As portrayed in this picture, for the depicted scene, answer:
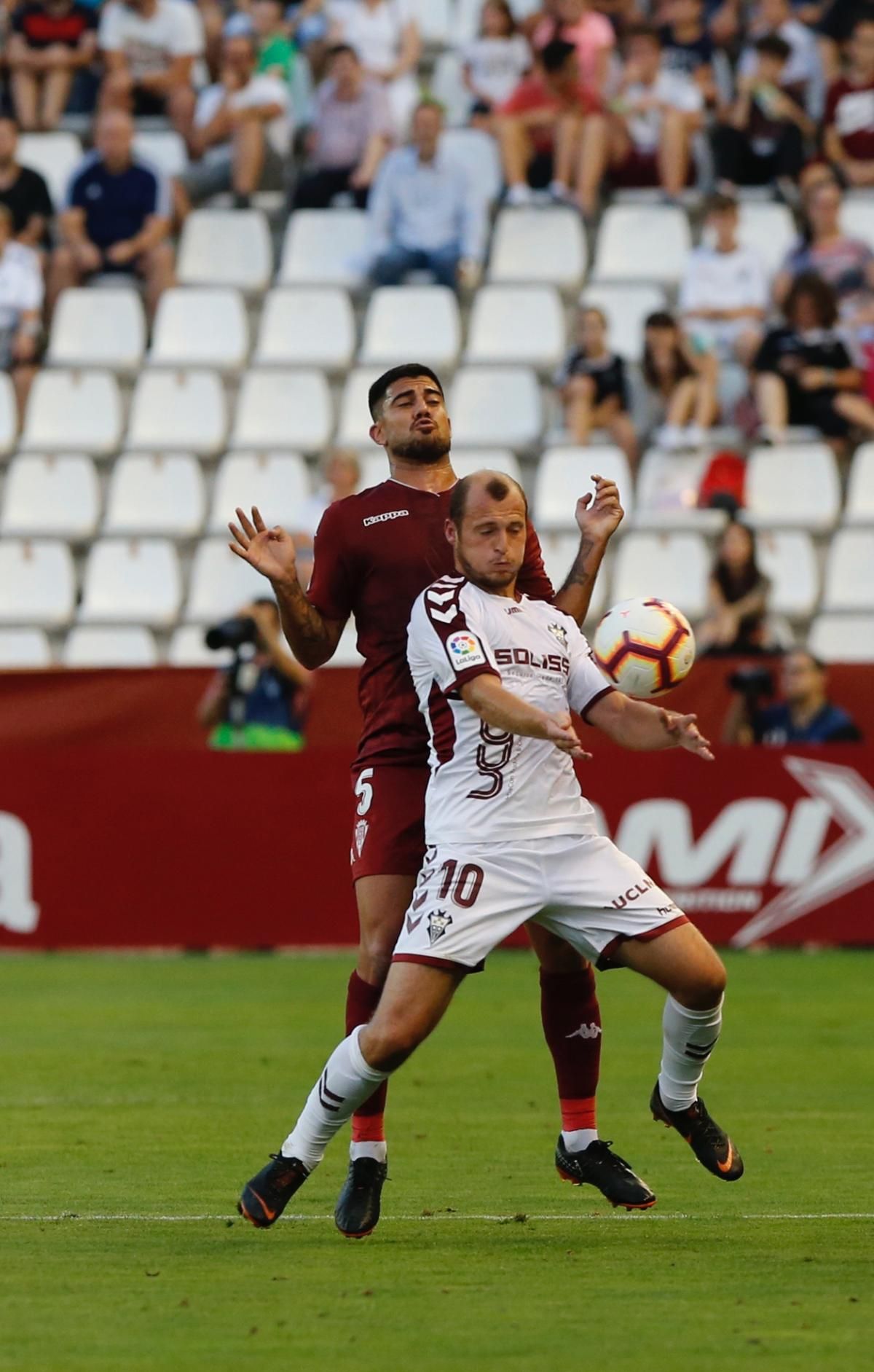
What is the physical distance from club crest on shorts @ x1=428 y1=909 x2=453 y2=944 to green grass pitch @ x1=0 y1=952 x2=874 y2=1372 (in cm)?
82

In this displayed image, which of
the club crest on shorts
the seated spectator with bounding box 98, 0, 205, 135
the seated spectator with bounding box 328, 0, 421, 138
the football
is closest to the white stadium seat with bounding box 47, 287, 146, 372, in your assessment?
the seated spectator with bounding box 98, 0, 205, 135

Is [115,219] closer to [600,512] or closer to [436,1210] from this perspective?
[600,512]

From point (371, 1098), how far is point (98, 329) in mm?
13443

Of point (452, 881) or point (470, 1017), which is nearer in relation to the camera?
point (452, 881)

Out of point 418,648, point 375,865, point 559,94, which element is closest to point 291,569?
point 418,648

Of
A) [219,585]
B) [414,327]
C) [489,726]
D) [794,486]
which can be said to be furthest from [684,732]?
[414,327]

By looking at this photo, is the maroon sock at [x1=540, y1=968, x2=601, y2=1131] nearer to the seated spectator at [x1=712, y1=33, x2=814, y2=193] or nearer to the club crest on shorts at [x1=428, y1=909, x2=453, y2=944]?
the club crest on shorts at [x1=428, y1=909, x2=453, y2=944]

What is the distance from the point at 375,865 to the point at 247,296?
1337 centimetres

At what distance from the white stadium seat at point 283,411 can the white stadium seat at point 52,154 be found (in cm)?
336

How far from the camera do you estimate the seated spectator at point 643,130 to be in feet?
59.6

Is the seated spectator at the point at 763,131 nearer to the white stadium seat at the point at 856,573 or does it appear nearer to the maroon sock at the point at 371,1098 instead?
the white stadium seat at the point at 856,573

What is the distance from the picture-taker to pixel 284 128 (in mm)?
19875

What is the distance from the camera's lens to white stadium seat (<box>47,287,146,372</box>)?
19.2 meters

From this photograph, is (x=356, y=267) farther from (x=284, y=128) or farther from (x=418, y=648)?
(x=418, y=648)
